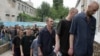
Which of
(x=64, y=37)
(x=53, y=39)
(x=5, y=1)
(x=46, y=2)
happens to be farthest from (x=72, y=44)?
(x=46, y=2)

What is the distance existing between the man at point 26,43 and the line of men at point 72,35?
652 millimetres

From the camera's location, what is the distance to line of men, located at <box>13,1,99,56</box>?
6652 millimetres

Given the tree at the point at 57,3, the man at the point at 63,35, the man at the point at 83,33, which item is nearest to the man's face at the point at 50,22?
the man at the point at 63,35

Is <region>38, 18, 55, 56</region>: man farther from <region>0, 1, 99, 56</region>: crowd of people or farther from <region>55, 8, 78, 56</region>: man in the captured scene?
<region>55, 8, 78, 56</region>: man

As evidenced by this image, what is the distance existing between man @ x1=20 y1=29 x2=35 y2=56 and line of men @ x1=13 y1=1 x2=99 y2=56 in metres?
0.65

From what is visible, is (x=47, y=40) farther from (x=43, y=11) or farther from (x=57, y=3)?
(x=57, y=3)

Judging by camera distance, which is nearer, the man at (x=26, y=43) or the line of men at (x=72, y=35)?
the line of men at (x=72, y=35)

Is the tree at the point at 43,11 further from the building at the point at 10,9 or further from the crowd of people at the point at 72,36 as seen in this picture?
the crowd of people at the point at 72,36

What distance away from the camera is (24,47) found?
1203cm

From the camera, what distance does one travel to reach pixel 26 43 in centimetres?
1191

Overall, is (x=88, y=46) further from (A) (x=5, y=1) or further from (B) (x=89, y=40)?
(A) (x=5, y=1)

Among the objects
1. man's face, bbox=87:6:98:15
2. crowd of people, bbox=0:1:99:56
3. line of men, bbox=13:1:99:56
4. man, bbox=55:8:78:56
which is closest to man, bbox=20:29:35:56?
crowd of people, bbox=0:1:99:56

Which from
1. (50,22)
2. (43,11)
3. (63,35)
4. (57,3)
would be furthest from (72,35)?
(57,3)

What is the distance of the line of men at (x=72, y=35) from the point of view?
6.65 metres
